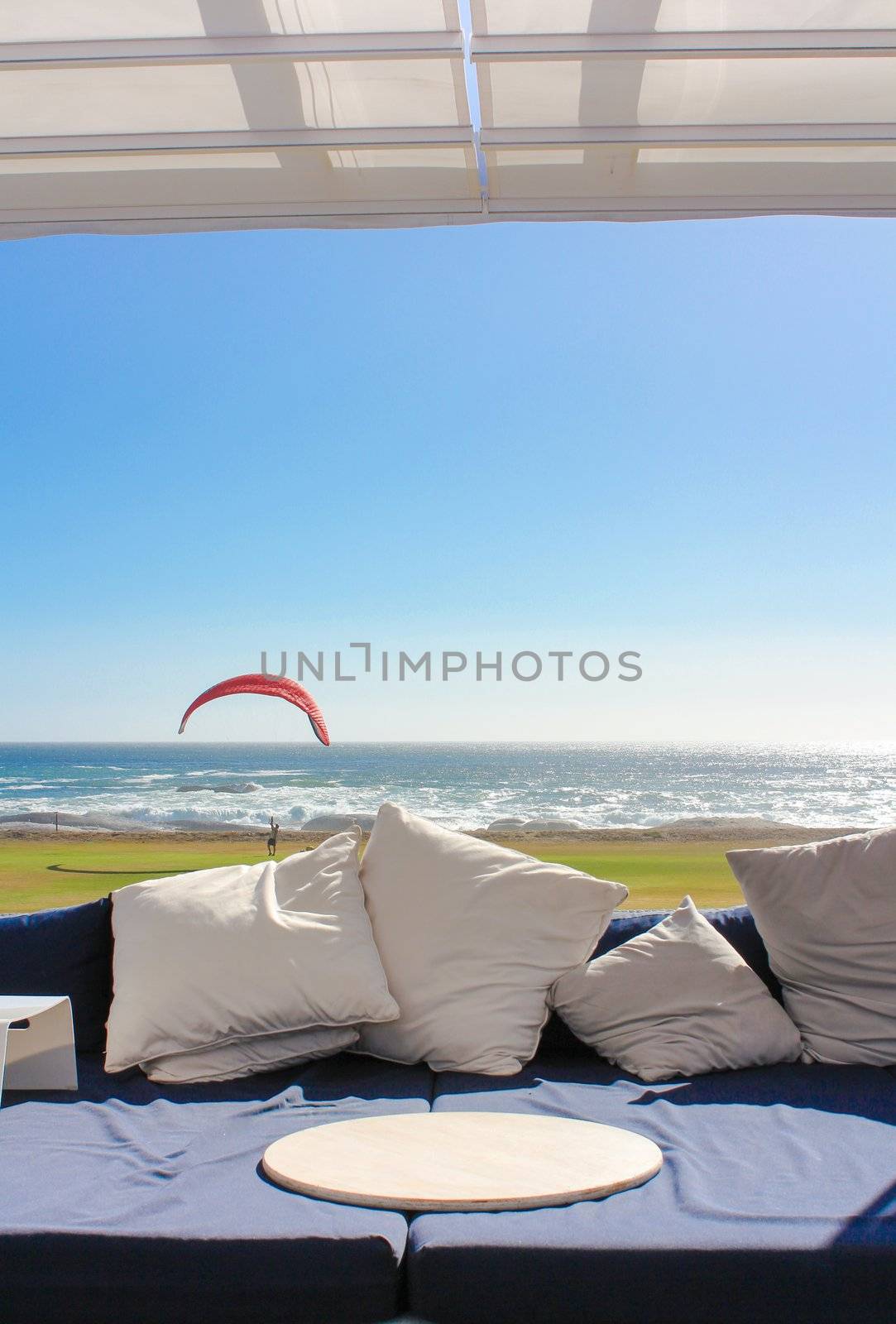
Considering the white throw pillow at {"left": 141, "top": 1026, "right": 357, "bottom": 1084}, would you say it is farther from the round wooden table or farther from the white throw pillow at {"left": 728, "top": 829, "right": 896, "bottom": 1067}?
the white throw pillow at {"left": 728, "top": 829, "right": 896, "bottom": 1067}

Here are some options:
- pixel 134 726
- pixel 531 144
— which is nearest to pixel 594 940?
pixel 531 144

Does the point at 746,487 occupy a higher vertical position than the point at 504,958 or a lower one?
higher

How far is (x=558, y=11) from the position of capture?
1888 mm

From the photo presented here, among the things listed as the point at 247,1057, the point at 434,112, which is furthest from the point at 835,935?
the point at 434,112

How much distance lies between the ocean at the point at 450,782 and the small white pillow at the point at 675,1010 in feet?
34.9

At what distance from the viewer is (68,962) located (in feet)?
7.72

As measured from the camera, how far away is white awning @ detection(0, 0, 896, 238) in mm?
1938

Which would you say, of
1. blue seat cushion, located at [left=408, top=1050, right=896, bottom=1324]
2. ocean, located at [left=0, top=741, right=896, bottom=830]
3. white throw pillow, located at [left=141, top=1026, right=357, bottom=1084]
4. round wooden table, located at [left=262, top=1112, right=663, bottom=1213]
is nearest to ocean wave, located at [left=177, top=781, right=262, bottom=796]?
ocean, located at [left=0, top=741, right=896, bottom=830]

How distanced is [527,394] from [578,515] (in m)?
3.68

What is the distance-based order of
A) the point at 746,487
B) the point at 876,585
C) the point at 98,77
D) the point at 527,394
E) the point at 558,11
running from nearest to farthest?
1. the point at 558,11
2. the point at 98,77
3. the point at 527,394
4. the point at 876,585
5. the point at 746,487

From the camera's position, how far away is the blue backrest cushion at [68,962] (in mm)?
2328

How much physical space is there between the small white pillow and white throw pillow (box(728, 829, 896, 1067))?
0.08m

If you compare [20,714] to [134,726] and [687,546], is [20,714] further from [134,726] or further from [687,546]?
[687,546]

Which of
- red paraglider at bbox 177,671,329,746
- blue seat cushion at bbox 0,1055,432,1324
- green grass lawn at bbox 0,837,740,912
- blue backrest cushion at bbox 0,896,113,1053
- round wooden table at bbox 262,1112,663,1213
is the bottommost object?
green grass lawn at bbox 0,837,740,912
